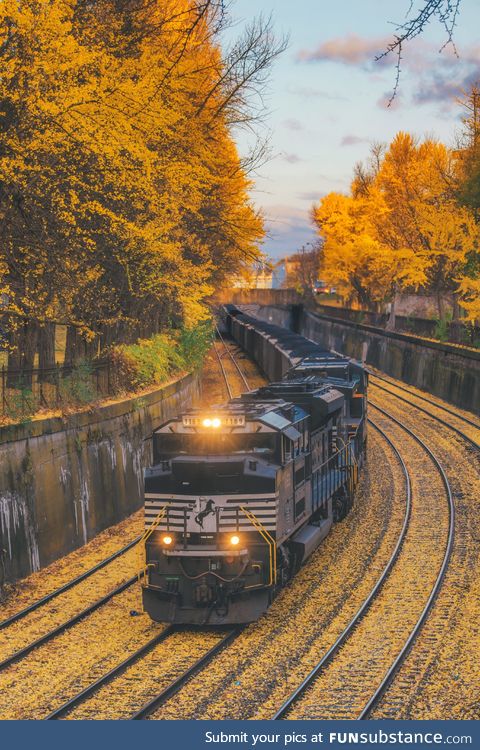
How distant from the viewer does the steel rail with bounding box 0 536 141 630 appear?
16391 mm

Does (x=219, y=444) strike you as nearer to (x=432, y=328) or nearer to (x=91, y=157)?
(x=91, y=157)

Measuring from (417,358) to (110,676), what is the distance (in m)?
42.1

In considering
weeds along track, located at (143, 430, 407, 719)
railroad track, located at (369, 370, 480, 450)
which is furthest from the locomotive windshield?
railroad track, located at (369, 370, 480, 450)

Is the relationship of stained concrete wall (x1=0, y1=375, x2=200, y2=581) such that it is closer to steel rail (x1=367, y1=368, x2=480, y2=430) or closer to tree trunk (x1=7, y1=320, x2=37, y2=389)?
tree trunk (x1=7, y1=320, x2=37, y2=389)

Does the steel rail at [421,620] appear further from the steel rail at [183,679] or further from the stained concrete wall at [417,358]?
the stained concrete wall at [417,358]

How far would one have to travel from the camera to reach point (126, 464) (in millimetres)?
24734

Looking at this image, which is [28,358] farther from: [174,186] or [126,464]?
[174,186]

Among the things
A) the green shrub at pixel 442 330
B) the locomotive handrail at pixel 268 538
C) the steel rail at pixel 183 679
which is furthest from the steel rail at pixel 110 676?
the green shrub at pixel 442 330

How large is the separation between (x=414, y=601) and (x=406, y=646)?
103 inches

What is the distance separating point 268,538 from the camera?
15531 millimetres

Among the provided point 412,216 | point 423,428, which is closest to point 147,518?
point 423,428

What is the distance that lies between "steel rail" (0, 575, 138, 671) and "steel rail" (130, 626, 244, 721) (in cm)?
318

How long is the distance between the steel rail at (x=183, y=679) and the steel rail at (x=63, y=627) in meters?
3.18

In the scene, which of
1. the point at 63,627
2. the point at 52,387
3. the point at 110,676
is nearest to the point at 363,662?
the point at 110,676
